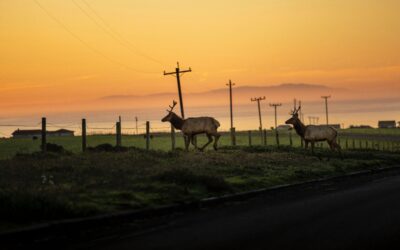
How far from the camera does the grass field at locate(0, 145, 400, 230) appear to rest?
11.0 m

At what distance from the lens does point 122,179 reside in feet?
55.9

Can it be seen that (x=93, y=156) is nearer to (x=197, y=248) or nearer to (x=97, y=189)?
(x=97, y=189)

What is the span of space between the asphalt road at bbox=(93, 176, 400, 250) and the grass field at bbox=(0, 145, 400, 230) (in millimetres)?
1702

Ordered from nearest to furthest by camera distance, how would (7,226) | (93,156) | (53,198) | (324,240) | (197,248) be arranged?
1. (197,248)
2. (324,240)
3. (7,226)
4. (53,198)
5. (93,156)

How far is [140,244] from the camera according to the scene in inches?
343

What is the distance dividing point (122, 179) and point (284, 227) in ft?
25.8

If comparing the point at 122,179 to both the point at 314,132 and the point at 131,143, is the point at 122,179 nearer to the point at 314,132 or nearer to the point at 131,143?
the point at 314,132

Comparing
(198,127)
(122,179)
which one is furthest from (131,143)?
(122,179)

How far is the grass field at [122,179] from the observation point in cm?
1101

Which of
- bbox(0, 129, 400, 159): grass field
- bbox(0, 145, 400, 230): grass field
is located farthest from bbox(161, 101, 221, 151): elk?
bbox(0, 129, 400, 159): grass field

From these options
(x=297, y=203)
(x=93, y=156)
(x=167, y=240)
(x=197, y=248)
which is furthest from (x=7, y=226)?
(x=93, y=156)

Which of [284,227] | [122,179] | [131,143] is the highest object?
[131,143]

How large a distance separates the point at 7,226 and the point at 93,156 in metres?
14.9

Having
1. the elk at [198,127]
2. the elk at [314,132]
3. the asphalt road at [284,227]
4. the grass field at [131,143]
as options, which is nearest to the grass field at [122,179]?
the asphalt road at [284,227]
